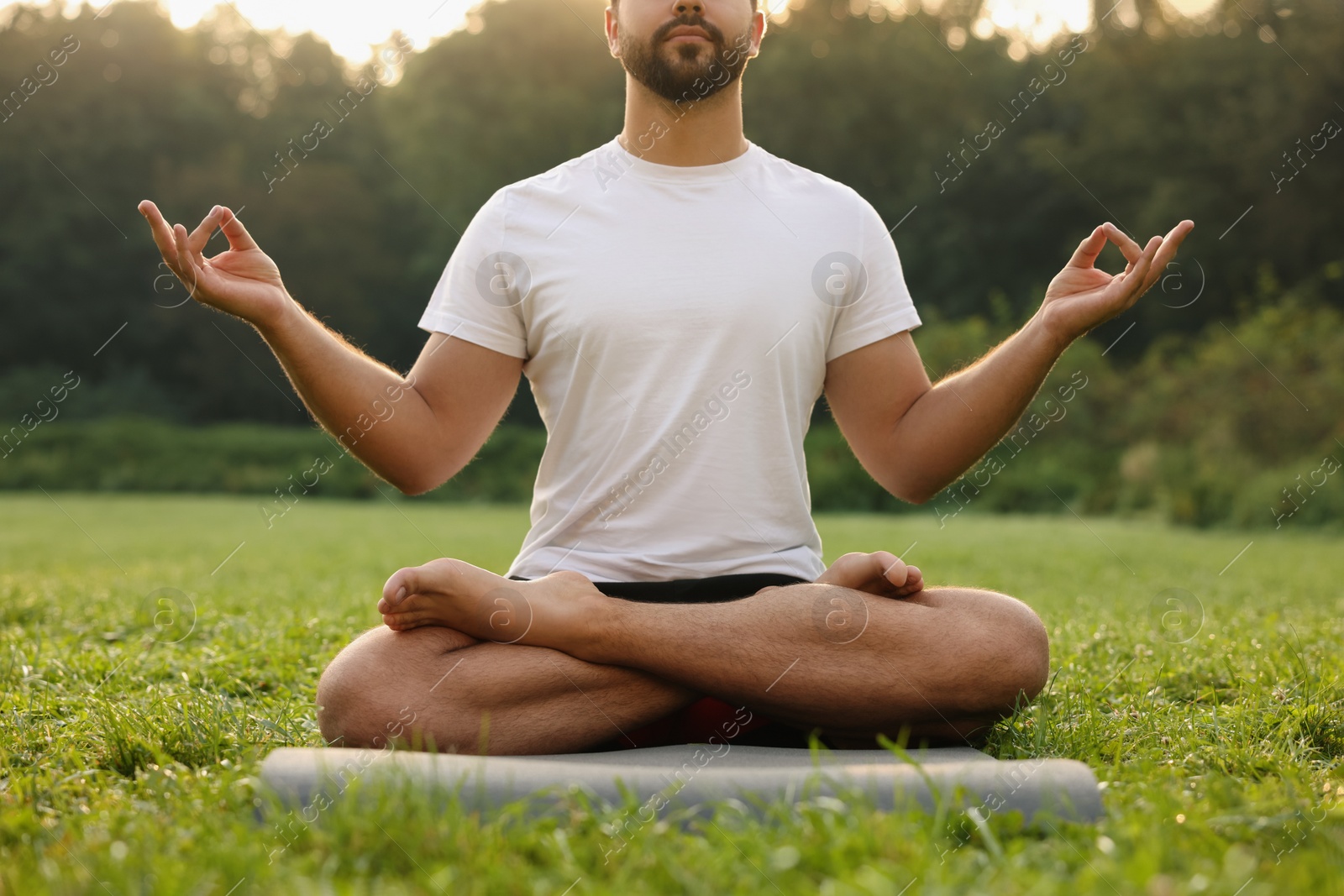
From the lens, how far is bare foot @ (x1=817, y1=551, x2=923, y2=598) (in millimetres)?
2375

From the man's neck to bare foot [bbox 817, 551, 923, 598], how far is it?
1.16 m

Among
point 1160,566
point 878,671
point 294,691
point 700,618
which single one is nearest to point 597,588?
point 700,618

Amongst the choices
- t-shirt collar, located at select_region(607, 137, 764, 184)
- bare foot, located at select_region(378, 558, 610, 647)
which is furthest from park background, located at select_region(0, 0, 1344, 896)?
t-shirt collar, located at select_region(607, 137, 764, 184)

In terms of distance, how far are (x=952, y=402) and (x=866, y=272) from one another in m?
0.42

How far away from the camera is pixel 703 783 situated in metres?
1.85

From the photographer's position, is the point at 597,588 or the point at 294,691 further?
the point at 294,691

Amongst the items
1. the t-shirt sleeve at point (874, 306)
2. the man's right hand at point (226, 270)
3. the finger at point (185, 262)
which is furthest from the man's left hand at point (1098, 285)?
the finger at point (185, 262)

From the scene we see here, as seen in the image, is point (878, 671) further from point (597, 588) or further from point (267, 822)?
point (267, 822)

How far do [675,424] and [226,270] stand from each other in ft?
3.41

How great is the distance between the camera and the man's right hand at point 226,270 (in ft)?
7.52

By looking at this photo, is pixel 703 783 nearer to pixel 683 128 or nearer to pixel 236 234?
pixel 236 234

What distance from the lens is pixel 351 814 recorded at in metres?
1.67

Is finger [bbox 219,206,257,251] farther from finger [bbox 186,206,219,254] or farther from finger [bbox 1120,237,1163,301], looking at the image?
finger [bbox 1120,237,1163,301]

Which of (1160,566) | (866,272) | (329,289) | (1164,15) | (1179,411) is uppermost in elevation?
(329,289)
